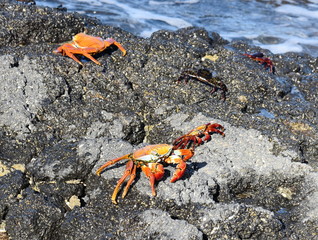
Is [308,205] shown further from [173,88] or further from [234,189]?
[173,88]

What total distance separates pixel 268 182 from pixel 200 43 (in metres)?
3.06

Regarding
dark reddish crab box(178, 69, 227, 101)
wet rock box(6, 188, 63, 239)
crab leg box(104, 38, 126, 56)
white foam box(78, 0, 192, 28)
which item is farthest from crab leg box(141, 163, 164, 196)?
white foam box(78, 0, 192, 28)

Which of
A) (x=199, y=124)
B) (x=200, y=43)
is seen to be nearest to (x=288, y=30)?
(x=200, y=43)

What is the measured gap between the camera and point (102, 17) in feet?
35.0

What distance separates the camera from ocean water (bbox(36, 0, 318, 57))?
10.4m

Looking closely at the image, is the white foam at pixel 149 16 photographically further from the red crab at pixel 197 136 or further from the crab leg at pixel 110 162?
the crab leg at pixel 110 162

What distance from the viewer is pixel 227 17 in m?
12.1

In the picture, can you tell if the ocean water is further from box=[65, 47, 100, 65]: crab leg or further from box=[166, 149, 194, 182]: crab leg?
box=[166, 149, 194, 182]: crab leg

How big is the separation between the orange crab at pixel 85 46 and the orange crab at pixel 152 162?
1.92 m

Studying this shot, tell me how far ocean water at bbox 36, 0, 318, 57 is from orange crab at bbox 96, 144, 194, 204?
630 centimetres

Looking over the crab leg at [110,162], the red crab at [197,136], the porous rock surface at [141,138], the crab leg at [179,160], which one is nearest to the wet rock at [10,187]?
the porous rock surface at [141,138]

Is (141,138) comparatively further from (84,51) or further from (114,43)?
(114,43)

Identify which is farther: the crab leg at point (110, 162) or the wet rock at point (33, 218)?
the crab leg at point (110, 162)

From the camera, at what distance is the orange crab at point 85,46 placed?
5391 millimetres
